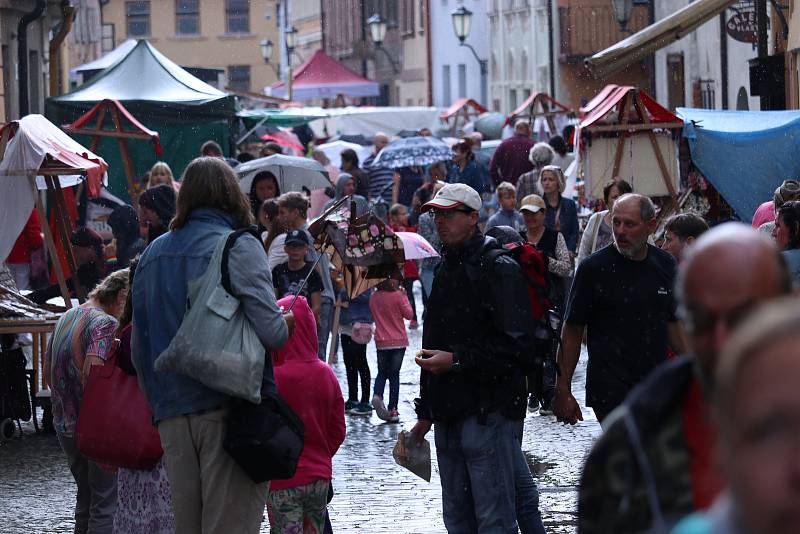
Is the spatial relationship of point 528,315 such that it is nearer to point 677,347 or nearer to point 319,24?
point 677,347

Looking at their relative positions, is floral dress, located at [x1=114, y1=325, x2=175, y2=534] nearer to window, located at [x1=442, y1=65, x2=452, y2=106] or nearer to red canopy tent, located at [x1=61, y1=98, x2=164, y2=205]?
red canopy tent, located at [x1=61, y1=98, x2=164, y2=205]

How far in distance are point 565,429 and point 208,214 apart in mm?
6140

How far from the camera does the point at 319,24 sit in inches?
3145

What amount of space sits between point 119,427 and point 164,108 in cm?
1551

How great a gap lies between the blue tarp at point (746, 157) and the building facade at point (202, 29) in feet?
220

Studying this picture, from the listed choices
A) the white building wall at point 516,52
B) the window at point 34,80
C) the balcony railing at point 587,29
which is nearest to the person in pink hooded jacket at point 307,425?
the window at point 34,80

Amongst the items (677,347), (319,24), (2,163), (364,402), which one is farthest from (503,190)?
(319,24)

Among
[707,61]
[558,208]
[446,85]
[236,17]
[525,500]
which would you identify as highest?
[236,17]

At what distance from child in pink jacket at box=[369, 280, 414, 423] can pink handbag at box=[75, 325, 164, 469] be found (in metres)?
5.65

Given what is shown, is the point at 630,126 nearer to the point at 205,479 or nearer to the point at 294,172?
the point at 294,172

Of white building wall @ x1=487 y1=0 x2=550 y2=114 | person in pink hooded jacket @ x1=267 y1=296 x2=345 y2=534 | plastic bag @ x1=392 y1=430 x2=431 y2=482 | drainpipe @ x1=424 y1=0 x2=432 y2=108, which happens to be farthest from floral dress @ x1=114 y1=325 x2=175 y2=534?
drainpipe @ x1=424 y1=0 x2=432 y2=108

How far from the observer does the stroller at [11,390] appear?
11586 millimetres

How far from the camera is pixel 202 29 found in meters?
81.4

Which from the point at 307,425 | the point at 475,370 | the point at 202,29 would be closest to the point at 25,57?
the point at 307,425
